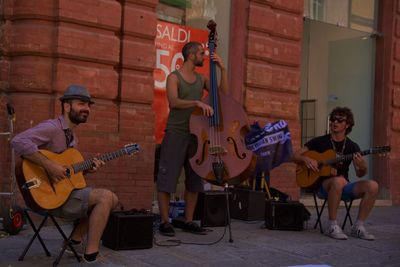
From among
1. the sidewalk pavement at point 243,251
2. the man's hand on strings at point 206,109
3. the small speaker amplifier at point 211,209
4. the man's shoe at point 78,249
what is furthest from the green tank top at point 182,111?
the man's shoe at point 78,249

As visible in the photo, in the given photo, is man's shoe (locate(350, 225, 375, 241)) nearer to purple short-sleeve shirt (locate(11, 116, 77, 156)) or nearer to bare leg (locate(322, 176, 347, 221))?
bare leg (locate(322, 176, 347, 221))

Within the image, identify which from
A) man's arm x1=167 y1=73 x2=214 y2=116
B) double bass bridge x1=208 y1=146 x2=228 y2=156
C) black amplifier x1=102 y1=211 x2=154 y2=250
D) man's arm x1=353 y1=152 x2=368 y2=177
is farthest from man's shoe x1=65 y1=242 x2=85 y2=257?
man's arm x1=353 y1=152 x2=368 y2=177

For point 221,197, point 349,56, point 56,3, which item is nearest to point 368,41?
point 349,56

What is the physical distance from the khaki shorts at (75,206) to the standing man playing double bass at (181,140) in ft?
5.62

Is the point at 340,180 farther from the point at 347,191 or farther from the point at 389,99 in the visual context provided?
the point at 389,99

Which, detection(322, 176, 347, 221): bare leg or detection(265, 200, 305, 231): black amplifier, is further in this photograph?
detection(265, 200, 305, 231): black amplifier

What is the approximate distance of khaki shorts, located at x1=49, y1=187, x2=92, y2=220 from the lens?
4.74m

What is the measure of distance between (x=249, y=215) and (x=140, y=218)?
101 inches

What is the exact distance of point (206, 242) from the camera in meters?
6.26

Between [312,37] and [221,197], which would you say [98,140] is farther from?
[312,37]

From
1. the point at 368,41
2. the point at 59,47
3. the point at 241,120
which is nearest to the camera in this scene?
the point at 241,120

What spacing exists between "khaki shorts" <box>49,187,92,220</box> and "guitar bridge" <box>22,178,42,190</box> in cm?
25

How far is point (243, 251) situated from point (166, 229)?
906mm

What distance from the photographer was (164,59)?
340 inches
